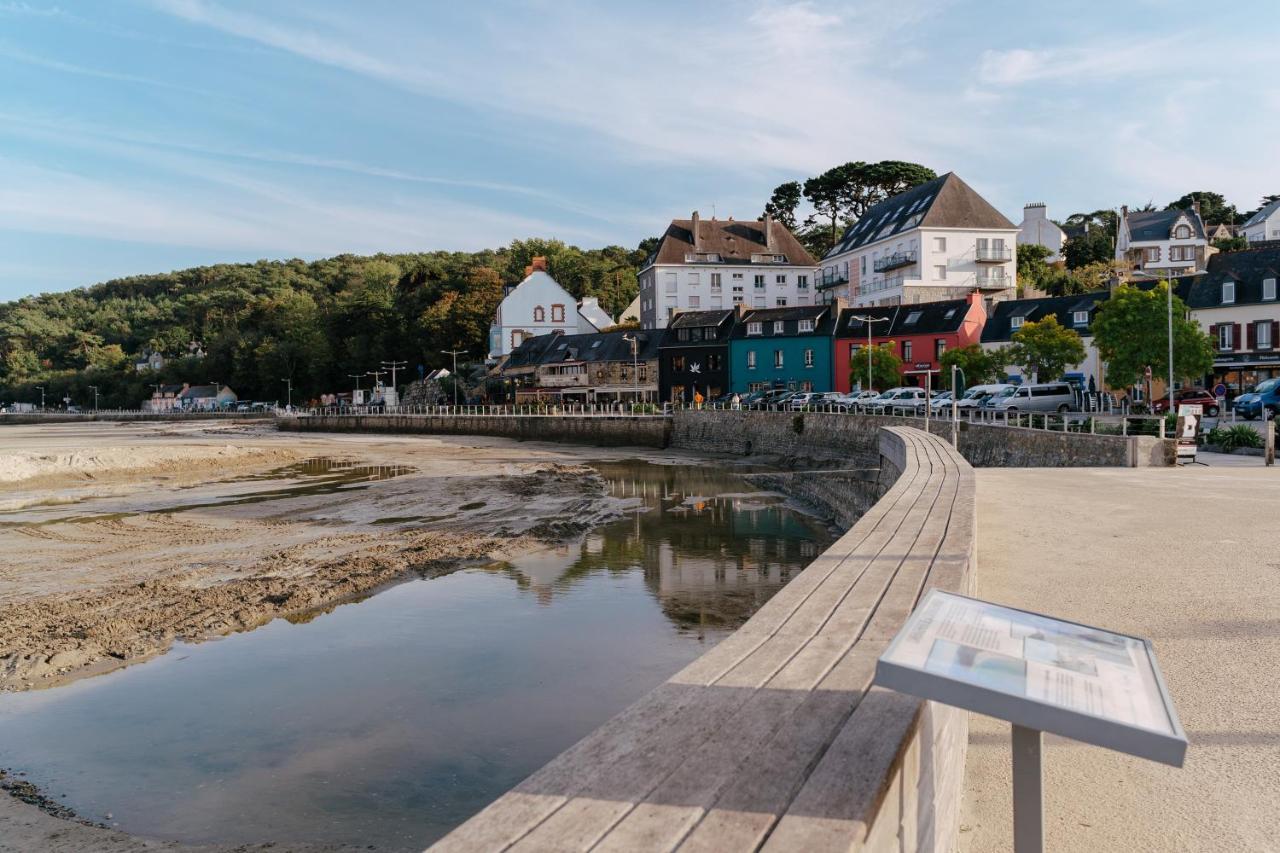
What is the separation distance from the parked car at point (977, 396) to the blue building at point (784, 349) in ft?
66.5

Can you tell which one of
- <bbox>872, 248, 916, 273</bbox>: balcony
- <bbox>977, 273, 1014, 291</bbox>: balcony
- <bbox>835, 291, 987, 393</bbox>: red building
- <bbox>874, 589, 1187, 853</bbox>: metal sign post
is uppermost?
<bbox>872, 248, 916, 273</bbox>: balcony

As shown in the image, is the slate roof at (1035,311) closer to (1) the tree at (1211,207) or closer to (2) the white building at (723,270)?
(2) the white building at (723,270)

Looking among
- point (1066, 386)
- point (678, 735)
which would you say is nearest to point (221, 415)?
point (1066, 386)

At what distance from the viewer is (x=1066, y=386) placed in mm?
39656

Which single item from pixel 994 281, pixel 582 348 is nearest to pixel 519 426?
pixel 582 348

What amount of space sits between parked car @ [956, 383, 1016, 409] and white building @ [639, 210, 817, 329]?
3961 centimetres

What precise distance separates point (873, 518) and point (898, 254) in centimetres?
6435

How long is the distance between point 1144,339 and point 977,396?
765 centimetres

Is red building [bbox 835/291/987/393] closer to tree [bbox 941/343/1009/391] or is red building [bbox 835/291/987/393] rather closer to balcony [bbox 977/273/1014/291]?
tree [bbox 941/343/1009/391]

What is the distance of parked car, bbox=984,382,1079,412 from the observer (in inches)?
1526

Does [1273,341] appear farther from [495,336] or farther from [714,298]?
[495,336]

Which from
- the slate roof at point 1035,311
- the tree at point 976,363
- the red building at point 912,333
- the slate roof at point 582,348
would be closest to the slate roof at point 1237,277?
the slate roof at point 1035,311

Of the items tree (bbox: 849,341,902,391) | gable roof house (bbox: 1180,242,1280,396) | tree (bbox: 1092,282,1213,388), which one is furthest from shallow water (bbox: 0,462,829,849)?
gable roof house (bbox: 1180,242,1280,396)

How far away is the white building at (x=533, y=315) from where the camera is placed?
9125cm
